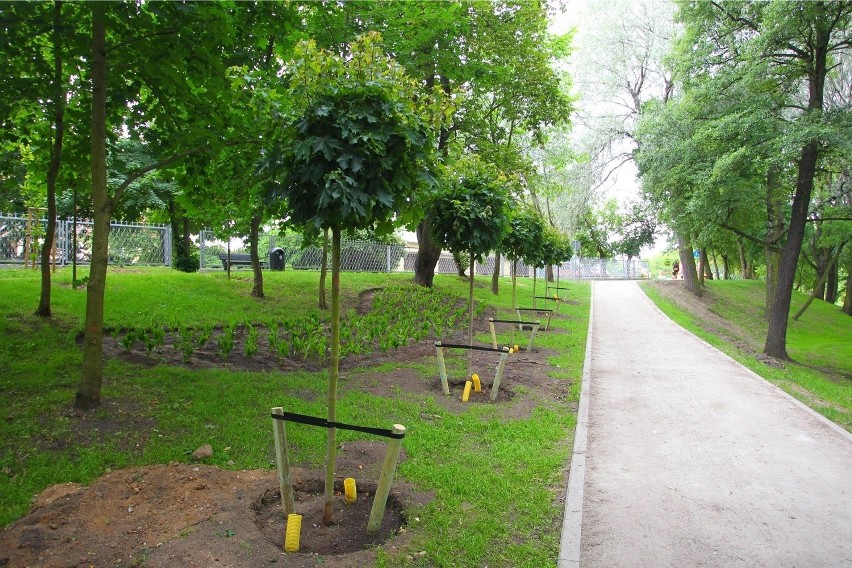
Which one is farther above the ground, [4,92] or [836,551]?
[4,92]

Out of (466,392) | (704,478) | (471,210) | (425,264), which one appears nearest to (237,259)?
(425,264)

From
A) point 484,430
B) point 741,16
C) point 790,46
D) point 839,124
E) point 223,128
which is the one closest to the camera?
point 484,430

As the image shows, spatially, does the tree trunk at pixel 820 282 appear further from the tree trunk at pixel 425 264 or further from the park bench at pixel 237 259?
the park bench at pixel 237 259

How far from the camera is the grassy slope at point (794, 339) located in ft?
34.5

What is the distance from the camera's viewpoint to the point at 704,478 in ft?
18.3

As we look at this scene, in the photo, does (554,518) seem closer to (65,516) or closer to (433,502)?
(433,502)

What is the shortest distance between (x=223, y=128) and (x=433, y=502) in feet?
17.2

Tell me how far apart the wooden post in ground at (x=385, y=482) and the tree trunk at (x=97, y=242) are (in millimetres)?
3507

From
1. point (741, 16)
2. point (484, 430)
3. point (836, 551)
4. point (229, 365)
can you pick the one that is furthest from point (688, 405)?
point (741, 16)

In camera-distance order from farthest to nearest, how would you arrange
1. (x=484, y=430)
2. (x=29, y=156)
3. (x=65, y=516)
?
(x=29, y=156), (x=484, y=430), (x=65, y=516)

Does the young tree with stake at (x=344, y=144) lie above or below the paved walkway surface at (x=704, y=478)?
above

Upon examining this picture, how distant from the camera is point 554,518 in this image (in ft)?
15.0

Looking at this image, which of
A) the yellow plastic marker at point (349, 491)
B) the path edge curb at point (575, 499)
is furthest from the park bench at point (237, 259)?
the yellow plastic marker at point (349, 491)

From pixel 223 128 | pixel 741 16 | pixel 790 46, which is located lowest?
pixel 223 128
